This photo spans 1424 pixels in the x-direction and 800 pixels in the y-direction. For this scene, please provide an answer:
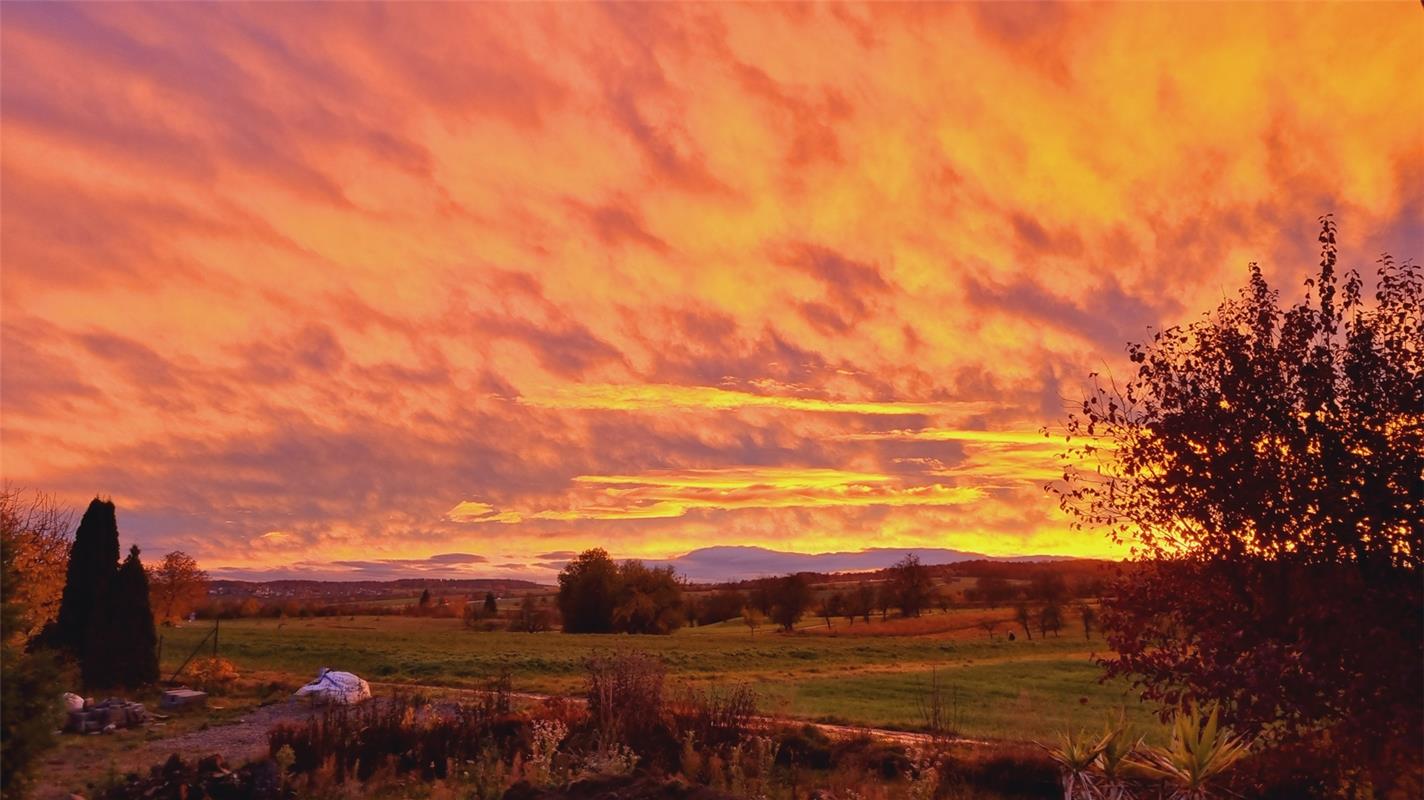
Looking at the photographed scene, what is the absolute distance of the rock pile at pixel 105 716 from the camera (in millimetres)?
20594

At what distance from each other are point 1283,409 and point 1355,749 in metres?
3.43

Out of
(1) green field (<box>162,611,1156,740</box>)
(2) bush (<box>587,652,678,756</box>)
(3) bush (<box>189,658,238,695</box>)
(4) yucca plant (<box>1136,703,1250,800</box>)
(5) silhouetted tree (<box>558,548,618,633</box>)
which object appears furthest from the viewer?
(5) silhouetted tree (<box>558,548,618,633</box>)

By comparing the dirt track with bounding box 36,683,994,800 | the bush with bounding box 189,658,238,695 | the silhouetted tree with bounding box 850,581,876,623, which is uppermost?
the silhouetted tree with bounding box 850,581,876,623

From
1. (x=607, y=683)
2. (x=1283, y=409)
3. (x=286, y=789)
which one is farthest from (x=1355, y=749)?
(x=286, y=789)

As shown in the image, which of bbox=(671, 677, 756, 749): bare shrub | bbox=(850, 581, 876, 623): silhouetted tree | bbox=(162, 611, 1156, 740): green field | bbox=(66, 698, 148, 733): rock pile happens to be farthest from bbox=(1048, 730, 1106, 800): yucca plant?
bbox=(850, 581, 876, 623): silhouetted tree

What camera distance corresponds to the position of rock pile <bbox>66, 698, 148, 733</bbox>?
2059 centimetres

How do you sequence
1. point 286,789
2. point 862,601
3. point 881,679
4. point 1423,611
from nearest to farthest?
point 1423,611 < point 286,789 < point 881,679 < point 862,601

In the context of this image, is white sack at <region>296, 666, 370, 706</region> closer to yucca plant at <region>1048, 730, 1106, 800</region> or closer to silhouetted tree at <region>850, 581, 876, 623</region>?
yucca plant at <region>1048, 730, 1106, 800</region>

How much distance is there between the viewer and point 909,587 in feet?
325

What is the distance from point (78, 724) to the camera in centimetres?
2053

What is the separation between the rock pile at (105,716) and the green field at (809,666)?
10292mm

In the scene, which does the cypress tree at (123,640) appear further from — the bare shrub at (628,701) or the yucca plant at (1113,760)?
the yucca plant at (1113,760)

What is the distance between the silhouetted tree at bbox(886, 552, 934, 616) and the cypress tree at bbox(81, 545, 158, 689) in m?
79.4

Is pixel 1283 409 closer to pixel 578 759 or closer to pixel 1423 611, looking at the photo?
pixel 1423 611
